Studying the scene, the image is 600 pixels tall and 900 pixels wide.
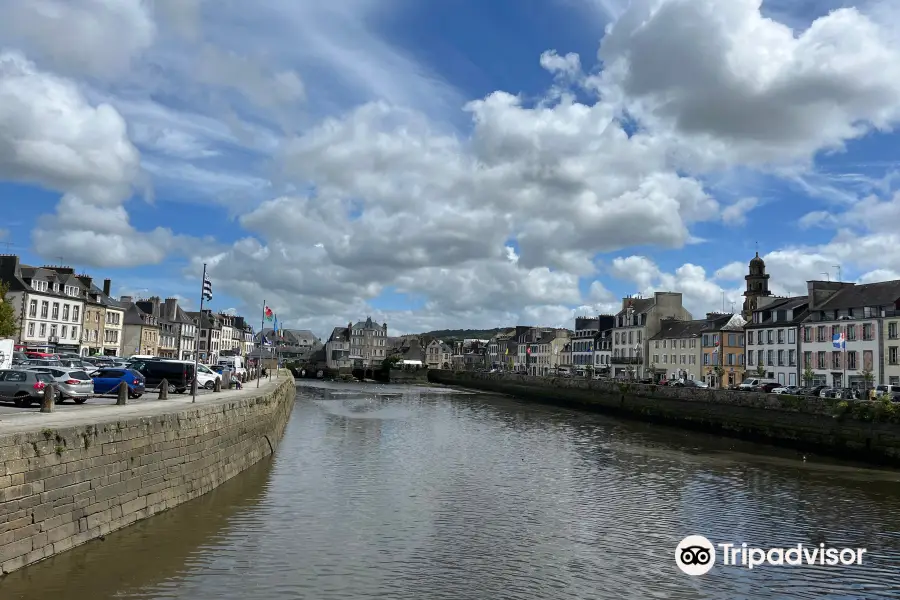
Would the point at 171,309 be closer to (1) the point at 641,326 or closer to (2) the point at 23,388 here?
(1) the point at 641,326

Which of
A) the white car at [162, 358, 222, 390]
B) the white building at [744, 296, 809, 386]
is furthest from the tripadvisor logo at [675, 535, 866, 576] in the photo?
the white building at [744, 296, 809, 386]

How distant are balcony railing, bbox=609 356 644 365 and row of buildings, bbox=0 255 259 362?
2221 inches

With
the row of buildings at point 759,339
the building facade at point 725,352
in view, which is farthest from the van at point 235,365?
the building facade at point 725,352

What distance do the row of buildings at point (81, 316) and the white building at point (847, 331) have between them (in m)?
53.9

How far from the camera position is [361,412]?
5791cm

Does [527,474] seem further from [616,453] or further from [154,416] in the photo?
[154,416]

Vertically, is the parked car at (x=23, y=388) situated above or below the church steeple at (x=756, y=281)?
below

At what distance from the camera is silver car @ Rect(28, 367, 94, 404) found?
24.6 metres

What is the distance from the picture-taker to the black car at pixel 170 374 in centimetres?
3556

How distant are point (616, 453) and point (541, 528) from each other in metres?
17.7

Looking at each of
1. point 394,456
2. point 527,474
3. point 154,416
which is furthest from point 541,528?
point 394,456

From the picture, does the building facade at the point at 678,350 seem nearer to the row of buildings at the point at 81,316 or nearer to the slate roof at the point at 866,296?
the slate roof at the point at 866,296

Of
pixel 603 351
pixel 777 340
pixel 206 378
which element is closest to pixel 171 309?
pixel 603 351

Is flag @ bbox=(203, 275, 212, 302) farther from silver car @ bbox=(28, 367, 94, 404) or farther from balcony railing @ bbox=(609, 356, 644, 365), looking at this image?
balcony railing @ bbox=(609, 356, 644, 365)
